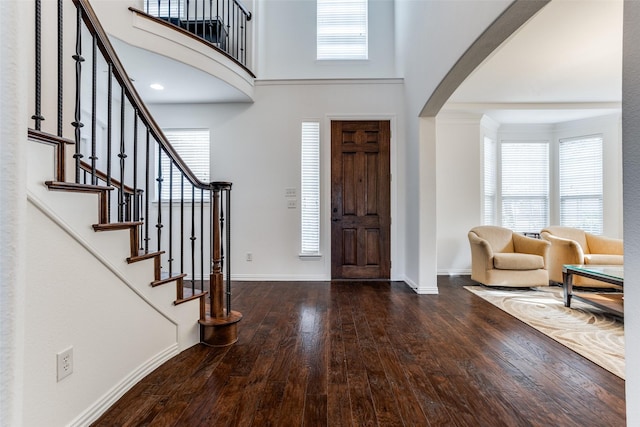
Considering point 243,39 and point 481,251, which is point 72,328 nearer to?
point 481,251

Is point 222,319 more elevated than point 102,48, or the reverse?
point 102,48

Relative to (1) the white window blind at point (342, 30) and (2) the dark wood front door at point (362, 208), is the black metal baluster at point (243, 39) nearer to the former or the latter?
(1) the white window blind at point (342, 30)

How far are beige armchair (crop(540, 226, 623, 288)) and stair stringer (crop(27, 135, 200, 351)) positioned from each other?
4532 millimetres

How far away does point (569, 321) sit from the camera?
282 cm

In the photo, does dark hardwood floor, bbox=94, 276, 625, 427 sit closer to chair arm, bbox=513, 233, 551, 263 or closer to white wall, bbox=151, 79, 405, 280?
white wall, bbox=151, 79, 405, 280

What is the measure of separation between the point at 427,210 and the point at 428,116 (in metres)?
1.17

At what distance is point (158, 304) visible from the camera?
198 cm

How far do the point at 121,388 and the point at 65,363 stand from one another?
1.46 ft

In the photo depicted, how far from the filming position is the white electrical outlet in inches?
51.8

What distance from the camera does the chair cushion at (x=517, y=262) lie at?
3969 millimetres

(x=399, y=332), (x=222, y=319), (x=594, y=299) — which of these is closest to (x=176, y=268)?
(x=222, y=319)

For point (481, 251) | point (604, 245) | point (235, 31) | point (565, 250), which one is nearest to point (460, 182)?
point (481, 251)

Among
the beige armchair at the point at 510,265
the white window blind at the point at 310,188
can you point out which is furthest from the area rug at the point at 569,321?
the white window blind at the point at 310,188

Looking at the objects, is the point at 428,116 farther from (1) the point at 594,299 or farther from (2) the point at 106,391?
(2) the point at 106,391
